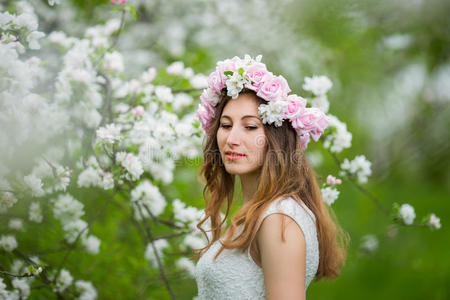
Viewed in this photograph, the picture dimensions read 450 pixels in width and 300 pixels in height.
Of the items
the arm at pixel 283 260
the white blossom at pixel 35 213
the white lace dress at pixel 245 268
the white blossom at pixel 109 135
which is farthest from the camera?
the white blossom at pixel 35 213

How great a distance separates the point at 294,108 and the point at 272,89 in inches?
4.5

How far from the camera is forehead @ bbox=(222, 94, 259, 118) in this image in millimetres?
1600

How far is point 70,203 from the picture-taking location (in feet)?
6.87

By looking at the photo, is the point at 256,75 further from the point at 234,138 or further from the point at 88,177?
the point at 88,177

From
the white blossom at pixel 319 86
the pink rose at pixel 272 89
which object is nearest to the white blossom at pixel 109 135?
the pink rose at pixel 272 89

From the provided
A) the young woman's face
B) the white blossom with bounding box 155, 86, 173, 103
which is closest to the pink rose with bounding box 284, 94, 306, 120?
the young woman's face

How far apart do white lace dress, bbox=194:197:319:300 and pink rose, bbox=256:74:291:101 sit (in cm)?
39

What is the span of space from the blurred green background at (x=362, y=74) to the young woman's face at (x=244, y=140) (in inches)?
61.4

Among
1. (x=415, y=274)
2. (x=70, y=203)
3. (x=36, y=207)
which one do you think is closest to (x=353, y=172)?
(x=70, y=203)

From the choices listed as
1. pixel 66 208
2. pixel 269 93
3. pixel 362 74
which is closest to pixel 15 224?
pixel 66 208

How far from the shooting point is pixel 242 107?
1614 mm

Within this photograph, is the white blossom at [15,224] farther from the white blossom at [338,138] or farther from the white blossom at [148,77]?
the white blossom at [338,138]

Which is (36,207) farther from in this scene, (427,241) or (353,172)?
(427,241)

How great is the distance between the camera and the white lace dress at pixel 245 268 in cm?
144
